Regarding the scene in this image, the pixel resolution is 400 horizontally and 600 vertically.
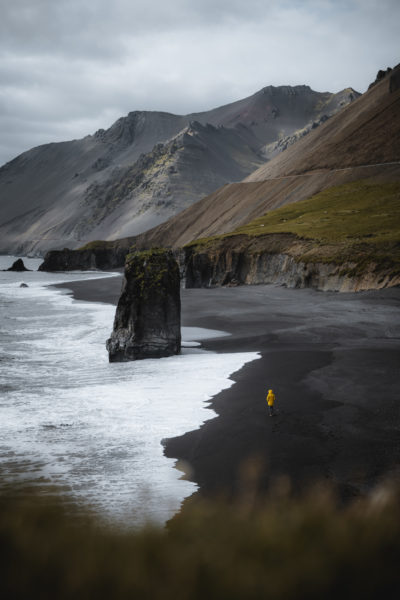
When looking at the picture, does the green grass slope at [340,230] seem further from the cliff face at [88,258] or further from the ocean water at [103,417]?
the cliff face at [88,258]

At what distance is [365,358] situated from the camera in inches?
655

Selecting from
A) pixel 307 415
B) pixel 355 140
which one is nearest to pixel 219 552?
pixel 307 415

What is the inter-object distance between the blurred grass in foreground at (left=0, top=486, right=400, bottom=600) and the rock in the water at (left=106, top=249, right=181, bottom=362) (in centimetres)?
1379

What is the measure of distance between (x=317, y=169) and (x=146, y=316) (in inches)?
4175

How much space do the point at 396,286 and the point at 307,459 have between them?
35.8 meters

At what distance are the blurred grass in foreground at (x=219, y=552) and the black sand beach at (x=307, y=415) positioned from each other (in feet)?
2.63

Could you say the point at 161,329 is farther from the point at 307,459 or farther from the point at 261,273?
the point at 261,273

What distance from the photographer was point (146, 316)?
21.0 meters

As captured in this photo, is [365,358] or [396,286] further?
[396,286]

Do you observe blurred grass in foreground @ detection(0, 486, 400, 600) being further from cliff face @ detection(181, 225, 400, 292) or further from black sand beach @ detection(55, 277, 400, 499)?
cliff face @ detection(181, 225, 400, 292)

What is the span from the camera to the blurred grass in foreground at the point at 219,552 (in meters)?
4.62

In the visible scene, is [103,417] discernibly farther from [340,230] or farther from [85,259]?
[85,259]

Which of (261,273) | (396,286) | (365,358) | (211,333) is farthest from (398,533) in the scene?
(261,273)

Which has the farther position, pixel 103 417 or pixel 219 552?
pixel 103 417
